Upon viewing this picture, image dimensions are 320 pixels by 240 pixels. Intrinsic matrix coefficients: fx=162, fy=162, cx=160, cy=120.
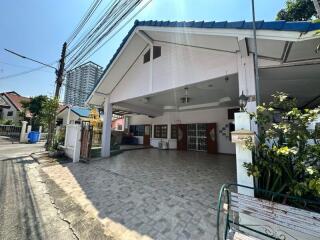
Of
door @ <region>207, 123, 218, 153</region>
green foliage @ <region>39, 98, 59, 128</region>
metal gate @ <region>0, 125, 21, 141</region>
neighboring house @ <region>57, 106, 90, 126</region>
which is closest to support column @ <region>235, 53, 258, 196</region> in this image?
door @ <region>207, 123, 218, 153</region>

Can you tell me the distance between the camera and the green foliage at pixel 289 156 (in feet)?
6.38

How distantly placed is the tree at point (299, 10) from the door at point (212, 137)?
291 inches

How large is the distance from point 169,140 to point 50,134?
26.5 feet

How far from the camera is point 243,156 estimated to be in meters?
2.65

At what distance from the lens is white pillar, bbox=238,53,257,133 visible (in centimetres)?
342

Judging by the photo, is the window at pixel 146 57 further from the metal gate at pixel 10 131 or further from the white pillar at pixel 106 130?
the metal gate at pixel 10 131

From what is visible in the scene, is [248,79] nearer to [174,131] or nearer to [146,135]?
[174,131]

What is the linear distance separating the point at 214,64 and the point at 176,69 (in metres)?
1.31

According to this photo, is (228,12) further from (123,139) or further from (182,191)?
(123,139)

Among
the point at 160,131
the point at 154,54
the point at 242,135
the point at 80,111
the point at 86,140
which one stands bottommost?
the point at 86,140

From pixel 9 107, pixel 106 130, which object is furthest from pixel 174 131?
pixel 9 107

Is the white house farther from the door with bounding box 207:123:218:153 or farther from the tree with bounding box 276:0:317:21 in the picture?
the tree with bounding box 276:0:317:21

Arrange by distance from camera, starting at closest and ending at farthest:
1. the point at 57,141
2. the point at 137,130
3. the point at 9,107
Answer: the point at 57,141 → the point at 137,130 → the point at 9,107

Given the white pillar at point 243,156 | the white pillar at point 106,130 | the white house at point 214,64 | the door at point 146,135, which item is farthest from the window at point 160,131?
the white pillar at point 243,156
